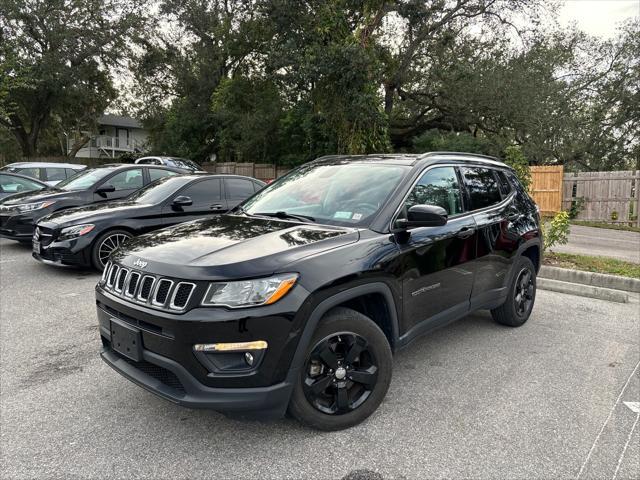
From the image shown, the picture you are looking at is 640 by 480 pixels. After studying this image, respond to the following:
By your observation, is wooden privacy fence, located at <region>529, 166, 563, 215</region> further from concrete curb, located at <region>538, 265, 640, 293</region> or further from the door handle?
the door handle

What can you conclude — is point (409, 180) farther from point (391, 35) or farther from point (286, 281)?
point (391, 35)

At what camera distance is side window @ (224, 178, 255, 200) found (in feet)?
26.3

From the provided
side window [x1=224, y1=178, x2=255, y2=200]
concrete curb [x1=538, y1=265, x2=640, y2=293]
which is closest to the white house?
side window [x1=224, y1=178, x2=255, y2=200]

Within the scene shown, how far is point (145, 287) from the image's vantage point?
268 centimetres

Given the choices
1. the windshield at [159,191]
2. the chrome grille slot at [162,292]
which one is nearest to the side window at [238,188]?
the windshield at [159,191]

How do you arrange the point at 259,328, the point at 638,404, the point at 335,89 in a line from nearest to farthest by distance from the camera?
the point at 259,328 < the point at 638,404 < the point at 335,89

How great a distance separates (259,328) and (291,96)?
23565 millimetres

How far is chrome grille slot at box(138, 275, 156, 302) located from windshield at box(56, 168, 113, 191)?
21.4 ft

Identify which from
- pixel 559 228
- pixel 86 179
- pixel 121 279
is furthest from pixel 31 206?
pixel 559 228

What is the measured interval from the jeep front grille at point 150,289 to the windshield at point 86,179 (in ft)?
20.3

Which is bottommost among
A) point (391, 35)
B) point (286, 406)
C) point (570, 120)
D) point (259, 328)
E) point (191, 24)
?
point (286, 406)

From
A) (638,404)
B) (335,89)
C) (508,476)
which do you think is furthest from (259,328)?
(335,89)

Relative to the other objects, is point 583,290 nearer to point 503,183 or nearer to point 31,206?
point 503,183

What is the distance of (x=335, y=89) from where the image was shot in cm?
1911
